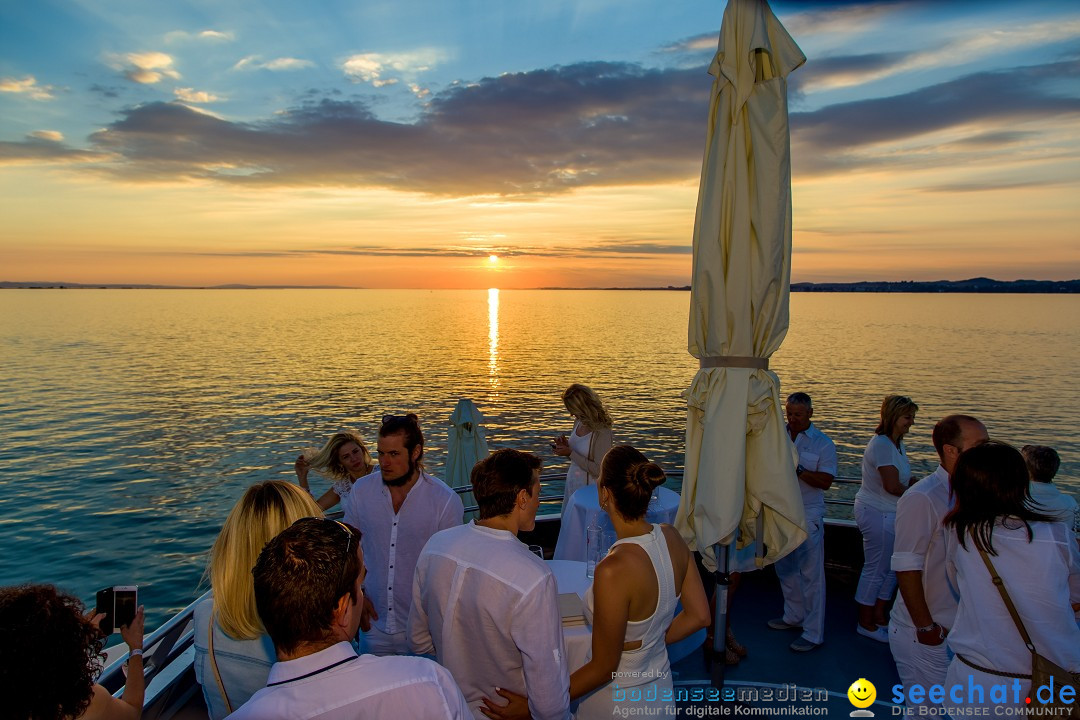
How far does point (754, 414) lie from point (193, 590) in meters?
13.1

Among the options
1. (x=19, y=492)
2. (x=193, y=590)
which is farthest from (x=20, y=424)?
(x=193, y=590)

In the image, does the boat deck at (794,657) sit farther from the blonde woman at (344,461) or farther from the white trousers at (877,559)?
the blonde woman at (344,461)

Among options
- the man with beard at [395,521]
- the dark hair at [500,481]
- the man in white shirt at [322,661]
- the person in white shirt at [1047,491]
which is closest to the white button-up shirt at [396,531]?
the man with beard at [395,521]

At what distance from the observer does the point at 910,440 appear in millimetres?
25438

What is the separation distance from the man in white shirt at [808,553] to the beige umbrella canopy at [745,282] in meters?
1.99

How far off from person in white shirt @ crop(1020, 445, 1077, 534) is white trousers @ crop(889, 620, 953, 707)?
1.03m

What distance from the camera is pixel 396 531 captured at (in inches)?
168

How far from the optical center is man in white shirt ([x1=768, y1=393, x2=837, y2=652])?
19.4 ft

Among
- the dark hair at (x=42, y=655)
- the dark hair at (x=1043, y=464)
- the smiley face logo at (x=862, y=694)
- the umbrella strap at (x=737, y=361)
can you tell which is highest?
the umbrella strap at (x=737, y=361)

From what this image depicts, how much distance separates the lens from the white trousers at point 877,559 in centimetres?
612

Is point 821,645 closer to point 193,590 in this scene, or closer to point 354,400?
point 193,590

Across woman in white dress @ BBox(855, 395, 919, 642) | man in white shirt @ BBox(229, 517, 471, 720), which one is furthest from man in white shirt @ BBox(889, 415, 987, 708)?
man in white shirt @ BBox(229, 517, 471, 720)

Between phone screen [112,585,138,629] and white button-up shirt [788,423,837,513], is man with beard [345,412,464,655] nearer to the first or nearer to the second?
phone screen [112,585,138,629]

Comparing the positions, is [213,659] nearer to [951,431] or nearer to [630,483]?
[630,483]
